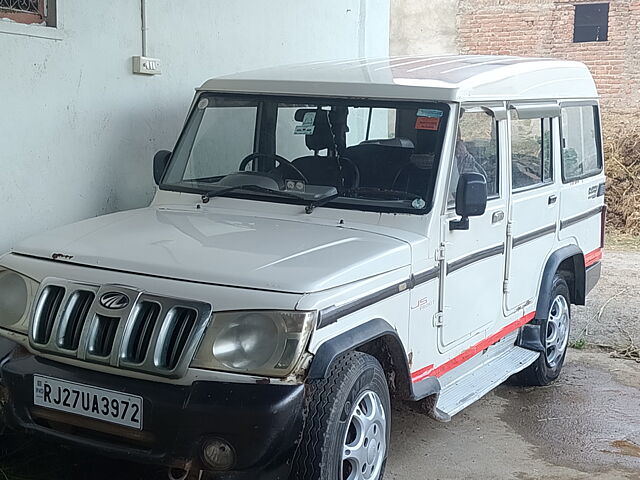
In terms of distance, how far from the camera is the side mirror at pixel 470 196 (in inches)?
175

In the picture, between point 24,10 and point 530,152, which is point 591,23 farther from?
point 24,10

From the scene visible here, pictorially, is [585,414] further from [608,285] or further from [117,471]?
[608,285]

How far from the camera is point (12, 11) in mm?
5051

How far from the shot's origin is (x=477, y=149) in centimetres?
503

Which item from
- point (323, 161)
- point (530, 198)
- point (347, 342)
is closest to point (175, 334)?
point (347, 342)

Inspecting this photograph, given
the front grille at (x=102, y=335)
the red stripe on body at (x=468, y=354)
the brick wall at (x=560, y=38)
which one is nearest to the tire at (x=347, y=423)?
the red stripe on body at (x=468, y=354)

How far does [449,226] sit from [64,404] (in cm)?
209

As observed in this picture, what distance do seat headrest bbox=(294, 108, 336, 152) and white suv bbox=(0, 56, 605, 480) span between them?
2cm

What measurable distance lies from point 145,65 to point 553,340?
3.41 m

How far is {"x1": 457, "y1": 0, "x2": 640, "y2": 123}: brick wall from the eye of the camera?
15.9 m

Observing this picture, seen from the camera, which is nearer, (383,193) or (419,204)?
(419,204)

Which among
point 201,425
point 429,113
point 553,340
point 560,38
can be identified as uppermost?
point 560,38

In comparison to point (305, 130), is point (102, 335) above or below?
below

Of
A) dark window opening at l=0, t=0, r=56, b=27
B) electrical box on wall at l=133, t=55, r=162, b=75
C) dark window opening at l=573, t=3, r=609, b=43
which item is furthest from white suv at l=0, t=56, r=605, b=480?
dark window opening at l=573, t=3, r=609, b=43
